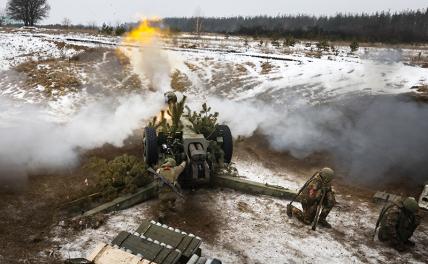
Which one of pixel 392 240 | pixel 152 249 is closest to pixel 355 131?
pixel 392 240

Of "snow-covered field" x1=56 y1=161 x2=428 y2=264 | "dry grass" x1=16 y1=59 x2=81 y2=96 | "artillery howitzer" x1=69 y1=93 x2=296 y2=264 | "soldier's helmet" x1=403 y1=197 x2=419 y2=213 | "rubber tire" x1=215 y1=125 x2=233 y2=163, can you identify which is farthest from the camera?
"dry grass" x1=16 y1=59 x2=81 y2=96

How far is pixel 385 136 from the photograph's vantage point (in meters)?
12.1

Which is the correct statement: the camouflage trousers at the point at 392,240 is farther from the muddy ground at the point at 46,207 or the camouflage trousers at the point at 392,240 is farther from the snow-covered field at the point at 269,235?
the muddy ground at the point at 46,207

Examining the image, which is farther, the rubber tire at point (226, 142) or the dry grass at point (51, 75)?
the dry grass at point (51, 75)

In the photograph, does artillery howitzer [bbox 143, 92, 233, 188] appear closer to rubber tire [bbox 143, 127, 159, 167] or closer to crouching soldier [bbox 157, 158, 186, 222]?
rubber tire [bbox 143, 127, 159, 167]

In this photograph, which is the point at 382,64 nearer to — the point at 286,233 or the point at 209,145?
the point at 209,145

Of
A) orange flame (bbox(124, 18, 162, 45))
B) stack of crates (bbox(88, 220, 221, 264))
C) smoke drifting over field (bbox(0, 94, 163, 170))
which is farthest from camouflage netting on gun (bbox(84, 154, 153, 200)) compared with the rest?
orange flame (bbox(124, 18, 162, 45))

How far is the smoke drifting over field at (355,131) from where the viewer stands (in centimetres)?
1080

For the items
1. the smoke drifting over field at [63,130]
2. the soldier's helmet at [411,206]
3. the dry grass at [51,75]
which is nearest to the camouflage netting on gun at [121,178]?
the smoke drifting over field at [63,130]

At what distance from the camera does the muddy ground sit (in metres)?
6.36

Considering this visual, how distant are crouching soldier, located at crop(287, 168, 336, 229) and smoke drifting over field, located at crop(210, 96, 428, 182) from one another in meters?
3.04

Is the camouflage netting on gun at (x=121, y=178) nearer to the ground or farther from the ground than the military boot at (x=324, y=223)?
farther from the ground

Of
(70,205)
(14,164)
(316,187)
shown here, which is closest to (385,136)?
(316,187)

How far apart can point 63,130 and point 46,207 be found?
17.4 ft
